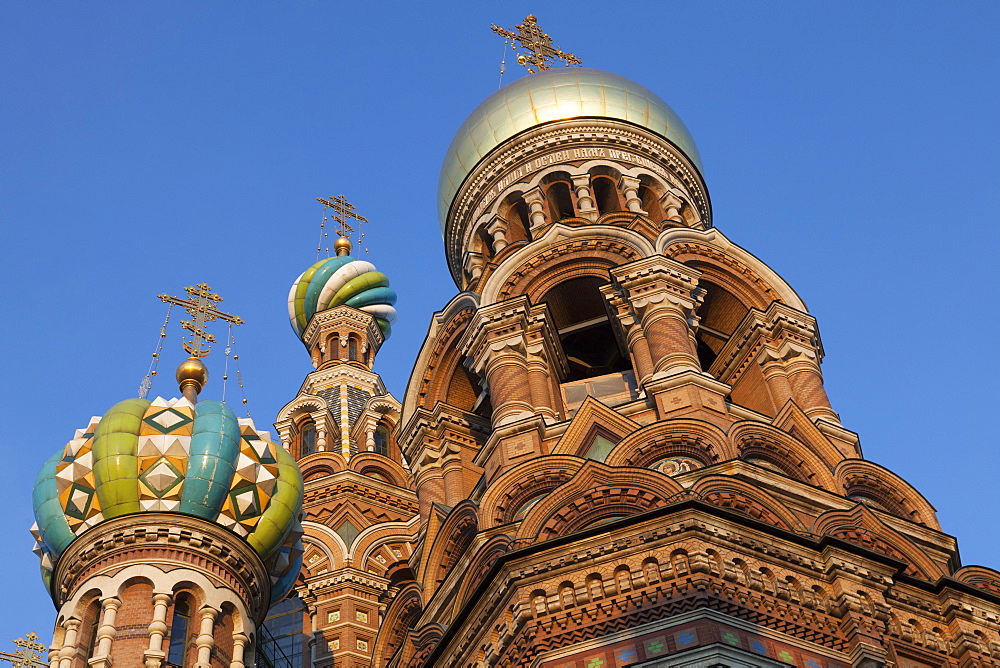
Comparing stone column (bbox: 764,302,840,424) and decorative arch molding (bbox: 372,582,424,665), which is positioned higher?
stone column (bbox: 764,302,840,424)

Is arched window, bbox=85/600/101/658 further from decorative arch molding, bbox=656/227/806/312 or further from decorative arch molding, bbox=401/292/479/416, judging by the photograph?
decorative arch molding, bbox=656/227/806/312

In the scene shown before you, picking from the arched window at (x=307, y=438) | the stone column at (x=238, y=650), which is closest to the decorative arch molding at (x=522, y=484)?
the stone column at (x=238, y=650)

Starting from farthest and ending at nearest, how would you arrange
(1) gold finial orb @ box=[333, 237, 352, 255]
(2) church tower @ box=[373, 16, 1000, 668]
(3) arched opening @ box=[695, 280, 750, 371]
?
(1) gold finial orb @ box=[333, 237, 352, 255]
(3) arched opening @ box=[695, 280, 750, 371]
(2) church tower @ box=[373, 16, 1000, 668]

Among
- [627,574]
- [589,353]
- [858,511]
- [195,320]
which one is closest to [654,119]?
[589,353]

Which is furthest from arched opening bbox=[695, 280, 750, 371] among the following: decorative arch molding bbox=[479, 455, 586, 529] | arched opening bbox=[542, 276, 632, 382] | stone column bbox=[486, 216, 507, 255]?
decorative arch molding bbox=[479, 455, 586, 529]

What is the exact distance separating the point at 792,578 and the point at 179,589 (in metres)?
5.65

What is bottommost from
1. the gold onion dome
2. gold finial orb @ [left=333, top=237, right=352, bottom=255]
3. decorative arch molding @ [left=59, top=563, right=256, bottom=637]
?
decorative arch molding @ [left=59, top=563, right=256, bottom=637]

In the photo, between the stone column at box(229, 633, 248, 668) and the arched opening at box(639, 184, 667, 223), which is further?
the arched opening at box(639, 184, 667, 223)

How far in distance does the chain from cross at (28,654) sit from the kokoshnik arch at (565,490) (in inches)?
89.6

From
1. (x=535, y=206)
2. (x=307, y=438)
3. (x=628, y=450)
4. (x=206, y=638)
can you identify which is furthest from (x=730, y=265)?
(x=307, y=438)

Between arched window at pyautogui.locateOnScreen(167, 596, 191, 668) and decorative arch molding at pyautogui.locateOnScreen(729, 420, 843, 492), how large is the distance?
551 centimetres

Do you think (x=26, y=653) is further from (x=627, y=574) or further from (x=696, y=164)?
(x=696, y=164)

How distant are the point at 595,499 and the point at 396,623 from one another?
3.98 metres

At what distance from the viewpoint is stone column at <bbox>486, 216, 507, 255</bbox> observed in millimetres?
22719
